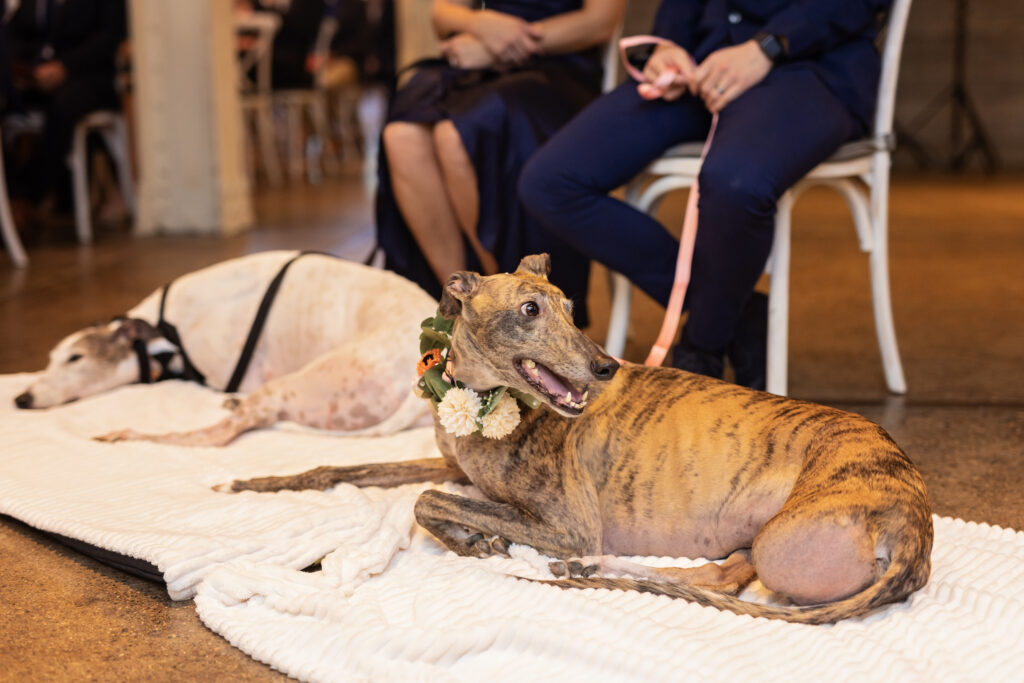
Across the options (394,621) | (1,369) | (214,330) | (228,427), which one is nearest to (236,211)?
(1,369)

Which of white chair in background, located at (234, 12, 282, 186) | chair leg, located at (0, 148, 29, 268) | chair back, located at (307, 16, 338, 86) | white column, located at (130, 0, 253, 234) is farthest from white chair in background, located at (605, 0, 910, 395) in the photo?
chair back, located at (307, 16, 338, 86)

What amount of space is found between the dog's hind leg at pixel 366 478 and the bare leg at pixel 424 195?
124cm

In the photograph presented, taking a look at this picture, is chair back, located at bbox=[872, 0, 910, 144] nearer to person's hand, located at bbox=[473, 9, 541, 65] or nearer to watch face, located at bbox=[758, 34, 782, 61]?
watch face, located at bbox=[758, 34, 782, 61]

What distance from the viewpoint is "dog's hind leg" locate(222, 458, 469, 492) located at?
221 centimetres

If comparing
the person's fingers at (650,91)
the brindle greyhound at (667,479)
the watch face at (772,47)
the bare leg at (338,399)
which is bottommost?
the bare leg at (338,399)

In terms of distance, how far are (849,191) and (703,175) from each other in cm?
64

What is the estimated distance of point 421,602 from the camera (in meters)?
1.69

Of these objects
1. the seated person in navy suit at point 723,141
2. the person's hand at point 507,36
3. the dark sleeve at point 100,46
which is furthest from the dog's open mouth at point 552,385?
the dark sleeve at point 100,46

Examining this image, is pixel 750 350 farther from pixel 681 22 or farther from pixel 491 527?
pixel 491 527

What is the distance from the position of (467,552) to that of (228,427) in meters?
0.98

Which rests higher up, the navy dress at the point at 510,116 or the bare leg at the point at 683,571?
the navy dress at the point at 510,116

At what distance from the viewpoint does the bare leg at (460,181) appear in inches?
128

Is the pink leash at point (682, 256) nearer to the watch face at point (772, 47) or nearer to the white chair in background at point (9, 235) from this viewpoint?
the watch face at point (772, 47)

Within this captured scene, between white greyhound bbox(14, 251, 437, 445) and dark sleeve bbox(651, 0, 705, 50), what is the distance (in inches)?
39.3
